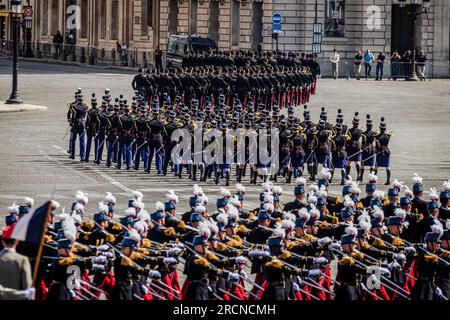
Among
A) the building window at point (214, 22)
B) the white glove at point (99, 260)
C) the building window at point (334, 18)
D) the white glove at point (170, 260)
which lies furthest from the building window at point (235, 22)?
the white glove at point (99, 260)

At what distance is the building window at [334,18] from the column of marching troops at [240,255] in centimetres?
5248

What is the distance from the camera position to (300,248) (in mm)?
20312

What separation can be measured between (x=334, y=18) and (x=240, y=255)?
55768mm

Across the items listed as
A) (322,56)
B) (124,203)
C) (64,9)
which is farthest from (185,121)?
(64,9)

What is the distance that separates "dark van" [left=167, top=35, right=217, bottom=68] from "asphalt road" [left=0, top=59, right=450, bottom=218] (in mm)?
2302

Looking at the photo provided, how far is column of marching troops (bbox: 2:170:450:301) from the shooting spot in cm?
1898

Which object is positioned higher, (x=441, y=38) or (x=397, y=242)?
(x=441, y=38)

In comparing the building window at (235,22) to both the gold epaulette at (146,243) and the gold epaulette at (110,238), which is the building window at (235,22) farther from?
the gold epaulette at (146,243)

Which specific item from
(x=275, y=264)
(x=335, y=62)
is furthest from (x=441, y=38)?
(x=275, y=264)

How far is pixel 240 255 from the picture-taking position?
65.9 ft

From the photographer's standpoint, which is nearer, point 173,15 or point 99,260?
point 99,260

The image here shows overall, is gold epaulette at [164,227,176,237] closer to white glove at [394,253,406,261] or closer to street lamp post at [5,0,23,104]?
white glove at [394,253,406,261]

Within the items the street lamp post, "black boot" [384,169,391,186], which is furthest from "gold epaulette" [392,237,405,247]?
the street lamp post

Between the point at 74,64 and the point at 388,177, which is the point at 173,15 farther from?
the point at 388,177
